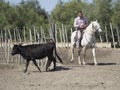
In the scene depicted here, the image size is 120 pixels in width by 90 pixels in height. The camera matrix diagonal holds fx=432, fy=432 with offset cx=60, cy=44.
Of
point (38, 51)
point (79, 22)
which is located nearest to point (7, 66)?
point (38, 51)

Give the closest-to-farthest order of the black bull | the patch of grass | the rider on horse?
1. the black bull
2. the patch of grass
3. the rider on horse

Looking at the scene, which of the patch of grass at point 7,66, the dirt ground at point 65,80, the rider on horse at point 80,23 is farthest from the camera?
the rider on horse at point 80,23

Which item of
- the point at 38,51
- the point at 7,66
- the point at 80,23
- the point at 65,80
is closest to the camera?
the point at 65,80

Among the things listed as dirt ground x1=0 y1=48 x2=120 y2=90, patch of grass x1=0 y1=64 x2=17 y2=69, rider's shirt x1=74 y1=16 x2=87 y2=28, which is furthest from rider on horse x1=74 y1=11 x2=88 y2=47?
patch of grass x1=0 y1=64 x2=17 y2=69

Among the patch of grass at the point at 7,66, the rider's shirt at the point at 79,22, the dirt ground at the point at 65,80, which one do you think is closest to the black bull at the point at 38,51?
the dirt ground at the point at 65,80

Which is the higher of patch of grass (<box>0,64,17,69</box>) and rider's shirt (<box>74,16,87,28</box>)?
rider's shirt (<box>74,16,87,28</box>)

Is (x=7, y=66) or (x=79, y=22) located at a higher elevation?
(x=79, y=22)

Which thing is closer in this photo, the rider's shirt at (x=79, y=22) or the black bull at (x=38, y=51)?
the black bull at (x=38, y=51)

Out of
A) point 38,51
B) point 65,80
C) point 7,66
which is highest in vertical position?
point 38,51

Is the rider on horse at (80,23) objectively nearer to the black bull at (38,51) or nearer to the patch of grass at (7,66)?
the black bull at (38,51)

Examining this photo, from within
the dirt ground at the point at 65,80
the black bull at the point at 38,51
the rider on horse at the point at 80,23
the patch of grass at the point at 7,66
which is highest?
the rider on horse at the point at 80,23

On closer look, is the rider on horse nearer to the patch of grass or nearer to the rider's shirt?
the rider's shirt

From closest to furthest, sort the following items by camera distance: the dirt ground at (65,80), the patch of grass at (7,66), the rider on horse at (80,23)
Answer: the dirt ground at (65,80)
the patch of grass at (7,66)
the rider on horse at (80,23)

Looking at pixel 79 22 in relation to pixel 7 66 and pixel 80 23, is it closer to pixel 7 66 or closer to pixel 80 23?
pixel 80 23
